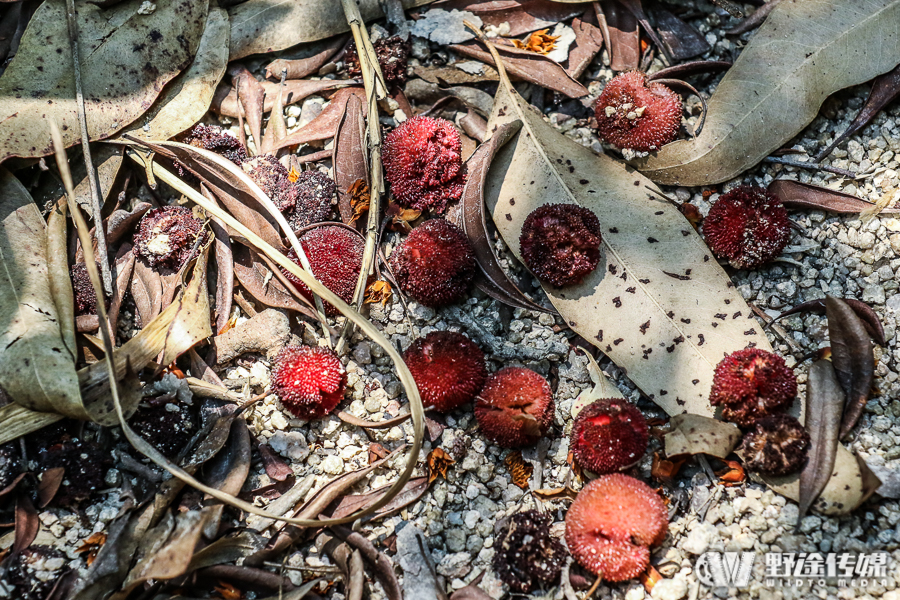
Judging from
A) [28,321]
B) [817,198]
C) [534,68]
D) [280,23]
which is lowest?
[817,198]

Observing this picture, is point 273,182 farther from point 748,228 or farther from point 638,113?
point 748,228

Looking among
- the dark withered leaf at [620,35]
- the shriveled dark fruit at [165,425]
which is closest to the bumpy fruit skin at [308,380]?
the shriveled dark fruit at [165,425]

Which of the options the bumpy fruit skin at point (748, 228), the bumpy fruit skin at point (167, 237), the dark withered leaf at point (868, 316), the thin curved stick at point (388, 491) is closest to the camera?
the thin curved stick at point (388, 491)

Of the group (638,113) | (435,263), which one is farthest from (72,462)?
(638,113)

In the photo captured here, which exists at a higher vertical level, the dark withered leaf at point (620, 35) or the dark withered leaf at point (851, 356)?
the dark withered leaf at point (620, 35)

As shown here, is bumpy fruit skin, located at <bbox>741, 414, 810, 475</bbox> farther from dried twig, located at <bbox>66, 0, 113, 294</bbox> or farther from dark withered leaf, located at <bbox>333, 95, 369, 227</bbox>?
dried twig, located at <bbox>66, 0, 113, 294</bbox>

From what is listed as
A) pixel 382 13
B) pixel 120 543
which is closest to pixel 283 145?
pixel 382 13

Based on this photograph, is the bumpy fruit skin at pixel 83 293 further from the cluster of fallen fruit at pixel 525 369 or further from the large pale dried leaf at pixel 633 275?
the large pale dried leaf at pixel 633 275
